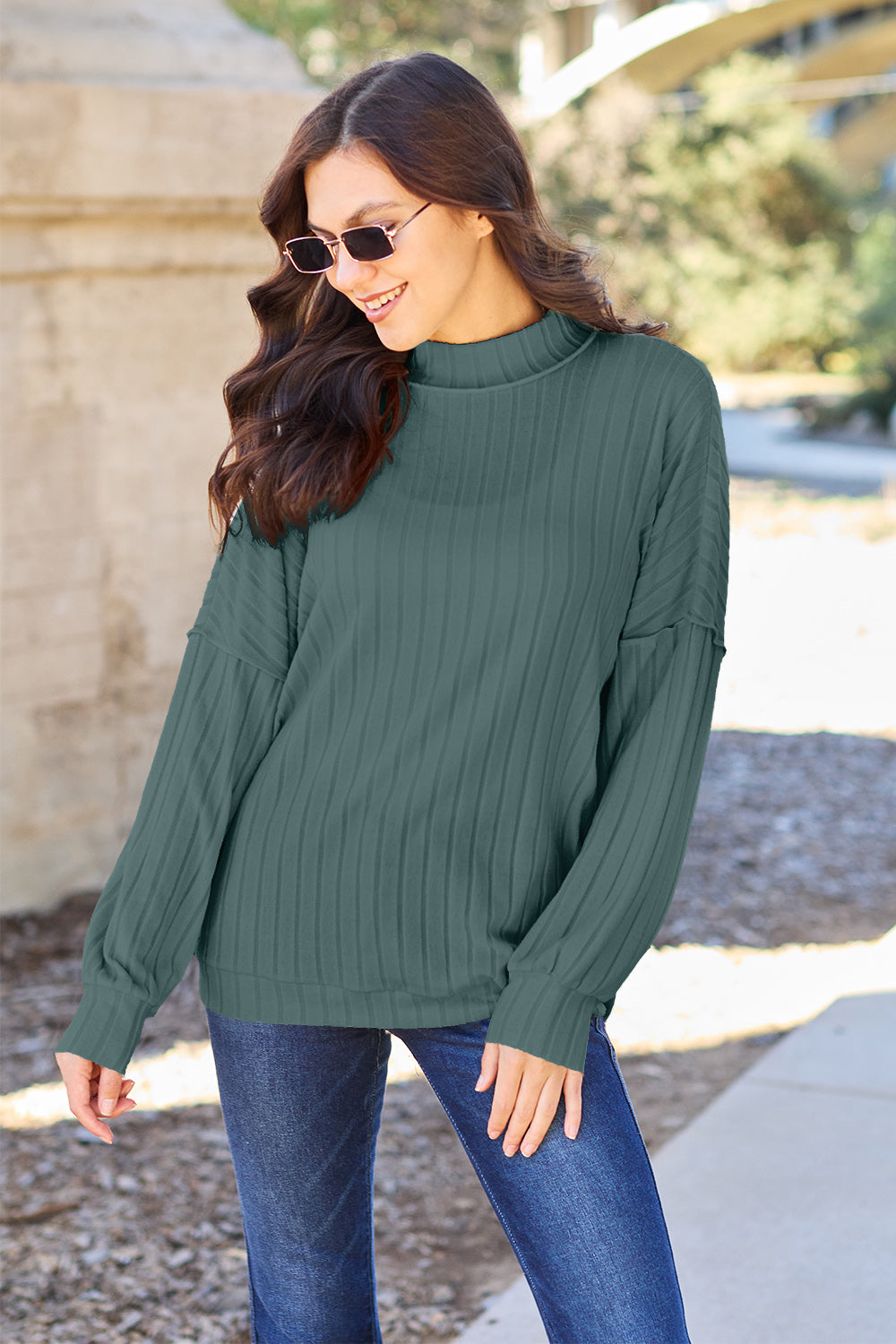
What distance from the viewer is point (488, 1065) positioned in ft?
5.50

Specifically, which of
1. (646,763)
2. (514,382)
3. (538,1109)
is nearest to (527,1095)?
(538,1109)

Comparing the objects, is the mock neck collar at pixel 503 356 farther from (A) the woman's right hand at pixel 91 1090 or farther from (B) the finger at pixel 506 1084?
(A) the woman's right hand at pixel 91 1090

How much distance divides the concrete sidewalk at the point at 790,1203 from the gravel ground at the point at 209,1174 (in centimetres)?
15

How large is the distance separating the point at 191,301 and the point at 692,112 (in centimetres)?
2581

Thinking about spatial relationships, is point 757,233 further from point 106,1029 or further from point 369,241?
point 106,1029

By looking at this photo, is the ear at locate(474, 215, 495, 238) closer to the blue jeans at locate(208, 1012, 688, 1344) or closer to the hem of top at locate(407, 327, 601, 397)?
the hem of top at locate(407, 327, 601, 397)

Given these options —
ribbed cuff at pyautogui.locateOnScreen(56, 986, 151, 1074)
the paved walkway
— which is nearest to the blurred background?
ribbed cuff at pyautogui.locateOnScreen(56, 986, 151, 1074)

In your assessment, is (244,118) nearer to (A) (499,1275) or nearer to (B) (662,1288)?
(A) (499,1275)

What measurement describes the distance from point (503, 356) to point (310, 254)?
0.85 feet

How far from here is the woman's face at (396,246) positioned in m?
1.78

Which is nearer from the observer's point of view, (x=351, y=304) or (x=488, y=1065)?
(x=488, y=1065)

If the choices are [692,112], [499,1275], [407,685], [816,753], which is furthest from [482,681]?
[692,112]

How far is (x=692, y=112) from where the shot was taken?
28.8m

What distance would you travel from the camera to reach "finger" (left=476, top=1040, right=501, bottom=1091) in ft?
5.49
